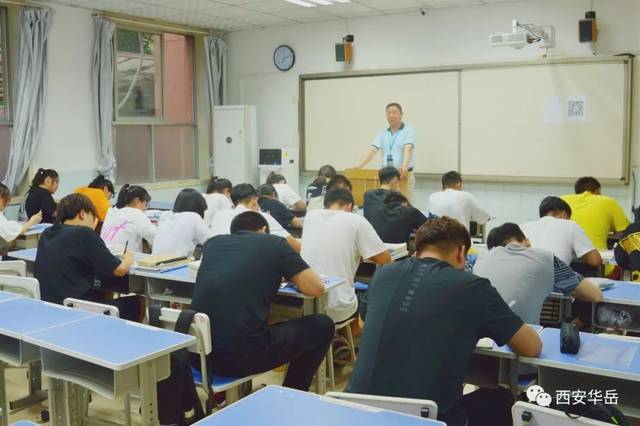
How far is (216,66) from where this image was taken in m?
9.89

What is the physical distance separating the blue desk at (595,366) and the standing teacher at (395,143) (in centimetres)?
510

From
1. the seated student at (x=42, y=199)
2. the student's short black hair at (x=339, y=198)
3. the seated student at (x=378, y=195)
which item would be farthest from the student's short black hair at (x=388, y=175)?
the seated student at (x=42, y=199)

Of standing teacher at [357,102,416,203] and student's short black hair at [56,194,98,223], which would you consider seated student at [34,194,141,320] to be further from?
standing teacher at [357,102,416,203]

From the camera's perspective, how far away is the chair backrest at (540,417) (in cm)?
183

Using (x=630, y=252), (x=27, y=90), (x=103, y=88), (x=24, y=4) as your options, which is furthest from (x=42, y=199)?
(x=630, y=252)

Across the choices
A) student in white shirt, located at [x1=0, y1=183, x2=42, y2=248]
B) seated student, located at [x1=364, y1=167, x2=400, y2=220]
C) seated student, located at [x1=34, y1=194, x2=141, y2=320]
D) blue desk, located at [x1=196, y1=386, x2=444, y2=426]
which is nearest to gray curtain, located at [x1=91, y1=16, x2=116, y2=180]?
student in white shirt, located at [x1=0, y1=183, x2=42, y2=248]

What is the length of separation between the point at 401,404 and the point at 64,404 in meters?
1.90

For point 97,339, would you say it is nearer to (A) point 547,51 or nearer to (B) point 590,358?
(B) point 590,358

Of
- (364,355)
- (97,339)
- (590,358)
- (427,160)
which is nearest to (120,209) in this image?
(97,339)

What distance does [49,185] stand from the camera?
6.70 m

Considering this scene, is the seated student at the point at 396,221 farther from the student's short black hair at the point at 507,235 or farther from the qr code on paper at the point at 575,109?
the qr code on paper at the point at 575,109

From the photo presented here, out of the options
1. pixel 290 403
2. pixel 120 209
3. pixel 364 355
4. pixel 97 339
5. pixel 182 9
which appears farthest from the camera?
pixel 182 9

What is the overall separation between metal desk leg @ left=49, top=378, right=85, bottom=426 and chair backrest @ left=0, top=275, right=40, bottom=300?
2.03 feet

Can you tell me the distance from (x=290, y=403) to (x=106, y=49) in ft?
23.7
